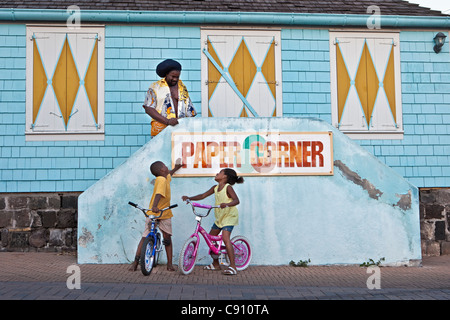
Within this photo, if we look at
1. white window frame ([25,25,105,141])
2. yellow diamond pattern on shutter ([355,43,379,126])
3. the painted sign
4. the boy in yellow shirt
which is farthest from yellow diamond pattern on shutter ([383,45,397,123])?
white window frame ([25,25,105,141])

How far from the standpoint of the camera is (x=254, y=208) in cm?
865

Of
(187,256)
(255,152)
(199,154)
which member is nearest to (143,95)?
(199,154)

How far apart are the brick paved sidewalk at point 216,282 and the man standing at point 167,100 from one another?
2.22 metres

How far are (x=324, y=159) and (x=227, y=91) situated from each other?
263cm

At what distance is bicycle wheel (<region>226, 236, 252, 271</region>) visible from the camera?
8102mm

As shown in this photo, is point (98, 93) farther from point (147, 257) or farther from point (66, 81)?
point (147, 257)

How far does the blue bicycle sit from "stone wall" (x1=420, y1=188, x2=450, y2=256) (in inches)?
205

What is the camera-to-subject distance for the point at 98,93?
10.2 metres

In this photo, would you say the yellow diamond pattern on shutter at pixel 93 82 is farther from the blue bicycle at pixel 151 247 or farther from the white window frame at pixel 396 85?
the white window frame at pixel 396 85

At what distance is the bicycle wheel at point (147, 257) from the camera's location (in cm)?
717

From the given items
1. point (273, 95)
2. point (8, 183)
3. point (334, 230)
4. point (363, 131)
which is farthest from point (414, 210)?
point (8, 183)

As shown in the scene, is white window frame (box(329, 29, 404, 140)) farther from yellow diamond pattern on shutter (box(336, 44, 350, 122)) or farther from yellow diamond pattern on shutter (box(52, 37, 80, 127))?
yellow diamond pattern on shutter (box(52, 37, 80, 127))

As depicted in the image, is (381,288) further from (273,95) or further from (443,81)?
(443,81)
